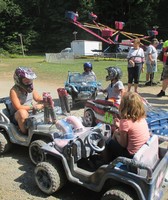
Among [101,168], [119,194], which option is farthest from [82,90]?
[119,194]

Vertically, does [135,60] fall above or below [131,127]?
above

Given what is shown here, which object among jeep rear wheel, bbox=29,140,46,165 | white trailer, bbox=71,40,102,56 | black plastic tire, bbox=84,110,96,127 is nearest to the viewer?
jeep rear wheel, bbox=29,140,46,165

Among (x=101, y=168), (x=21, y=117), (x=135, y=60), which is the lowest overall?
(x=101, y=168)

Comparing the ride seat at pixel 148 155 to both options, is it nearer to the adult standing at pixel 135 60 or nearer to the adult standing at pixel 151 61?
the adult standing at pixel 135 60

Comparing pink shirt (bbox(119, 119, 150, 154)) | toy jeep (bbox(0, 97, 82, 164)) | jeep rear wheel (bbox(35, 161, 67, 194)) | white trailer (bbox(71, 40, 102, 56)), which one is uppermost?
white trailer (bbox(71, 40, 102, 56))

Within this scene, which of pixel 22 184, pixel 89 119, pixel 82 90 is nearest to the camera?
pixel 22 184

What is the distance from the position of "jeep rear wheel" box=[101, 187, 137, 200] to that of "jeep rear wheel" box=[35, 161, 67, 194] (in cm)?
74

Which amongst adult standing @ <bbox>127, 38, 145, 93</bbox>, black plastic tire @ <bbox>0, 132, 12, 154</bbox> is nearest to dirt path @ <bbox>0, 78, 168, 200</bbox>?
black plastic tire @ <bbox>0, 132, 12, 154</bbox>

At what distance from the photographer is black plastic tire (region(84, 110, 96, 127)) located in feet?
20.0

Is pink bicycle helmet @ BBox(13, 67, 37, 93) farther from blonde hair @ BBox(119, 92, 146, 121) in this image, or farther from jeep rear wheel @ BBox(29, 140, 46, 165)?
blonde hair @ BBox(119, 92, 146, 121)

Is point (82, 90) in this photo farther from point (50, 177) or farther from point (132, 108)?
point (132, 108)

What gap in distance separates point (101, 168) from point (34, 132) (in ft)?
4.96

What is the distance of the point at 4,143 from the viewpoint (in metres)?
4.85

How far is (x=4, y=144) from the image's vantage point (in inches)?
191
